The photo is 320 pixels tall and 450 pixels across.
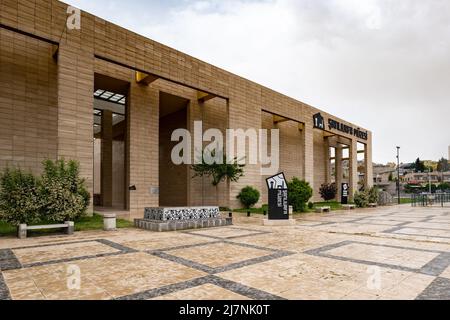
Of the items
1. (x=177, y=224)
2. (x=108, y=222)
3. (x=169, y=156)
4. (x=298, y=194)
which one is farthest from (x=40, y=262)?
(x=169, y=156)

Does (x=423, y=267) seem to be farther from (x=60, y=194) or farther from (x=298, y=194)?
(x=298, y=194)

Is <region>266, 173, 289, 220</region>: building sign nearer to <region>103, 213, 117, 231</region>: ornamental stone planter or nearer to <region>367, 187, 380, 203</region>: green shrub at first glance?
<region>103, 213, 117, 231</region>: ornamental stone planter

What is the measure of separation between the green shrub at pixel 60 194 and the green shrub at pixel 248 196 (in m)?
12.9

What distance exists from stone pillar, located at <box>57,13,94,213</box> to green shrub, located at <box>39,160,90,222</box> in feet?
9.59

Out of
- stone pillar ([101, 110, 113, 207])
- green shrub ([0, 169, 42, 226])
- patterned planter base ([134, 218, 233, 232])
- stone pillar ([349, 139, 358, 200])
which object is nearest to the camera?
green shrub ([0, 169, 42, 226])

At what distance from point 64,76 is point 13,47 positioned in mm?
3258

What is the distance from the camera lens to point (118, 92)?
22.5m

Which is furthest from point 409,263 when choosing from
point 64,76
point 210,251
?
point 64,76

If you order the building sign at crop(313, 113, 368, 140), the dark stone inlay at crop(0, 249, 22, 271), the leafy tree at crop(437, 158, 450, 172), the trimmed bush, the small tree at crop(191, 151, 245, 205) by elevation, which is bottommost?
the trimmed bush

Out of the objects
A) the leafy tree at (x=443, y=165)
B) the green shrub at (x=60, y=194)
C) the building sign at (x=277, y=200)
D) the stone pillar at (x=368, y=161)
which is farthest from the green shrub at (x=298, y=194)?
the leafy tree at (x=443, y=165)

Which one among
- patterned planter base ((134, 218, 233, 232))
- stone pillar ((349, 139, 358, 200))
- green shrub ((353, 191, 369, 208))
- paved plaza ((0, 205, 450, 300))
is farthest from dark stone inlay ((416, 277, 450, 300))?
stone pillar ((349, 139, 358, 200))

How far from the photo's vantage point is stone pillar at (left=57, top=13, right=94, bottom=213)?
49.1 feet
